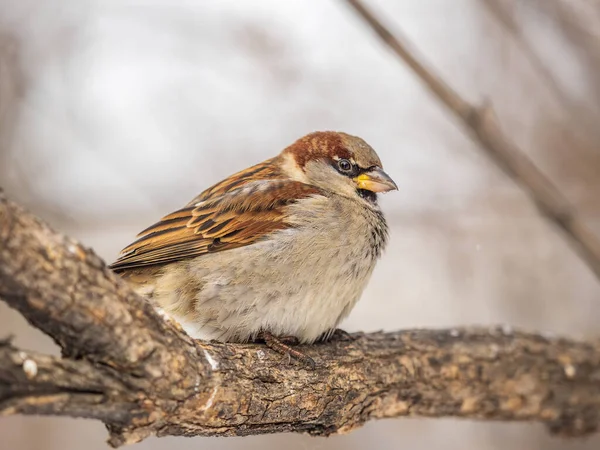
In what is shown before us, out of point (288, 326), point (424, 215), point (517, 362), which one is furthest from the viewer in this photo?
point (424, 215)

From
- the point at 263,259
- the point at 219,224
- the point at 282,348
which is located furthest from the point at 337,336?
the point at 219,224

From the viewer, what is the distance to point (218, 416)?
2676 mm

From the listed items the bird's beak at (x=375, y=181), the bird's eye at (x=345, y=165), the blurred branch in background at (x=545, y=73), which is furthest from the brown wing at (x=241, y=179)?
the blurred branch in background at (x=545, y=73)

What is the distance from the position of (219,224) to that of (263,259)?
1.03 feet

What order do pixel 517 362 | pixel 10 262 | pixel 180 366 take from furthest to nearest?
pixel 517 362
pixel 180 366
pixel 10 262

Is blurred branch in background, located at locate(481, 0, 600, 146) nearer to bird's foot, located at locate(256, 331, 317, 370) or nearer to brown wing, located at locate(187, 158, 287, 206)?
brown wing, located at locate(187, 158, 287, 206)

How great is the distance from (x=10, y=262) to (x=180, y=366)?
789mm

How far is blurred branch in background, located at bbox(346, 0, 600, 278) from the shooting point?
9.64 ft

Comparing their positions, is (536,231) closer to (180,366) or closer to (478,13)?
(478,13)

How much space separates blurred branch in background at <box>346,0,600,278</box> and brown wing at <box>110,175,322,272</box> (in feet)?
2.79

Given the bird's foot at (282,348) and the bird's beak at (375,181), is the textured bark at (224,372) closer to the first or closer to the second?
the bird's foot at (282,348)

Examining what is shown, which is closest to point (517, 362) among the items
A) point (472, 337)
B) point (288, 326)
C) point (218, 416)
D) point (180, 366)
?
point (472, 337)

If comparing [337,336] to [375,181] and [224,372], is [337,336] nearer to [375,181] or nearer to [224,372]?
[375,181]

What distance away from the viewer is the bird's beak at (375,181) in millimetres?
3668
